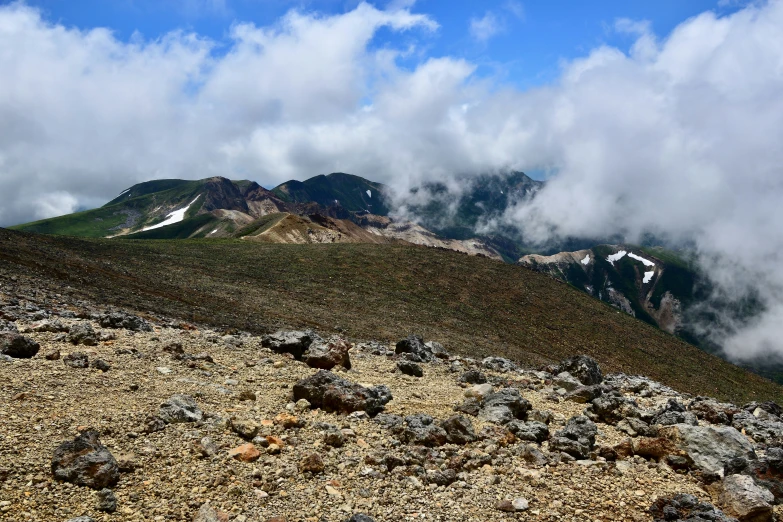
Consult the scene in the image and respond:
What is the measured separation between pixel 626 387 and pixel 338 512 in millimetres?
19092

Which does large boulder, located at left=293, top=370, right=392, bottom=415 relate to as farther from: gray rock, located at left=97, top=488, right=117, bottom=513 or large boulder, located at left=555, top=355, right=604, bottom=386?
large boulder, located at left=555, top=355, right=604, bottom=386

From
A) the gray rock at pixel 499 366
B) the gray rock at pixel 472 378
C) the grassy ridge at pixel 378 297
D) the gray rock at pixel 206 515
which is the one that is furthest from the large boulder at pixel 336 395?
the grassy ridge at pixel 378 297

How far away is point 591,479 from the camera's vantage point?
9.56 m

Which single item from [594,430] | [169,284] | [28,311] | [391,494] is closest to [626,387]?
[594,430]

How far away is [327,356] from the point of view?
16.8 m

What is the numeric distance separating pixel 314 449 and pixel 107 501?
11.9 ft

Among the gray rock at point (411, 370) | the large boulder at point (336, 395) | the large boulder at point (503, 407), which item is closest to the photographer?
the large boulder at point (336, 395)

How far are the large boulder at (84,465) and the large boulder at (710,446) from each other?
11.5m

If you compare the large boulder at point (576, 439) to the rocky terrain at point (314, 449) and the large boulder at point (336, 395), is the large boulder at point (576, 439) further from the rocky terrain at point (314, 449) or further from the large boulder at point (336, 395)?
the large boulder at point (336, 395)

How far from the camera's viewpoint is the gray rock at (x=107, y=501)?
7.28m

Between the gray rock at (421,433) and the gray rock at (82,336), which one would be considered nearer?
the gray rock at (421,433)

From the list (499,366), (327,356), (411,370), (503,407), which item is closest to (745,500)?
(503,407)

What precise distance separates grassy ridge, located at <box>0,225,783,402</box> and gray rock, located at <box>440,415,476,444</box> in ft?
65.0

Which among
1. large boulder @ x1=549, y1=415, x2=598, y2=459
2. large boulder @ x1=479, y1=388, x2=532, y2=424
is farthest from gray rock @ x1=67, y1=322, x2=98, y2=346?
large boulder @ x1=549, y1=415, x2=598, y2=459
